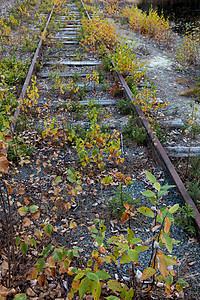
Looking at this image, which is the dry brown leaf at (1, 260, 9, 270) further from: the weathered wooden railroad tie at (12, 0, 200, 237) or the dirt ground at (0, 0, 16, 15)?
the dirt ground at (0, 0, 16, 15)

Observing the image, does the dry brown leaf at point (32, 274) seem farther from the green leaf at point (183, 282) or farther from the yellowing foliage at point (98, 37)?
the yellowing foliage at point (98, 37)

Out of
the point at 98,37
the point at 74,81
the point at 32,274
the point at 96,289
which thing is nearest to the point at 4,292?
the point at 32,274

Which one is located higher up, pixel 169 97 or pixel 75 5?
pixel 75 5

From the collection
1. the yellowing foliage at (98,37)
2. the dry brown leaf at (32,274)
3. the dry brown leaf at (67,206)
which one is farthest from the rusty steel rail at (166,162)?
the yellowing foliage at (98,37)

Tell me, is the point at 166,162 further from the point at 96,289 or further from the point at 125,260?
the point at 96,289

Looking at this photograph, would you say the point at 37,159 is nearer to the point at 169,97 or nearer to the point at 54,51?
the point at 169,97

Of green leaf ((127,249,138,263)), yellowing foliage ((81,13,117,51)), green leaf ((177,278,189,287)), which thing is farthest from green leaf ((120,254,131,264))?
yellowing foliage ((81,13,117,51))

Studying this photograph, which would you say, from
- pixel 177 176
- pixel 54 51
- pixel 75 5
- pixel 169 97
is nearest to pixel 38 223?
pixel 177 176

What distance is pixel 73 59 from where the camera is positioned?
7418 millimetres

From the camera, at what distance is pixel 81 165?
370 centimetres

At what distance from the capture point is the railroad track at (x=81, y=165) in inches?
113

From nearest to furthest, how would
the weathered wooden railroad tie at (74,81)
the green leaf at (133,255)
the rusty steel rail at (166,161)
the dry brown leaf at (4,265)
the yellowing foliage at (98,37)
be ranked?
1. the green leaf at (133,255)
2. the dry brown leaf at (4,265)
3. the rusty steel rail at (166,161)
4. the weathered wooden railroad tie at (74,81)
5. the yellowing foliage at (98,37)

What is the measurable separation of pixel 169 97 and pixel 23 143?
3.42 meters

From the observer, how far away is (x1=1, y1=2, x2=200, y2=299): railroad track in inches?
113
